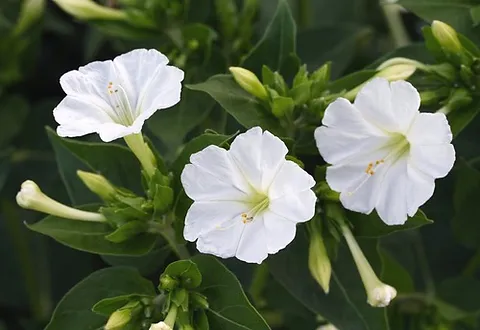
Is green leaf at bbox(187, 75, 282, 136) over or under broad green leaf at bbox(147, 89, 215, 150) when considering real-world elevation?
over

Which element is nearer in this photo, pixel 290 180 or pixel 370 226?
pixel 290 180

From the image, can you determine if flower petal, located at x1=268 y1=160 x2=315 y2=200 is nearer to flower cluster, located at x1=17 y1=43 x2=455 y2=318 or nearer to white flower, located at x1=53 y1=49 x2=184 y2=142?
flower cluster, located at x1=17 y1=43 x2=455 y2=318

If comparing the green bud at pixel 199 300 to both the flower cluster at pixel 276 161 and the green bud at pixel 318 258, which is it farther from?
the green bud at pixel 318 258

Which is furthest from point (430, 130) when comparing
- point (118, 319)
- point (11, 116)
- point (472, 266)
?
point (11, 116)

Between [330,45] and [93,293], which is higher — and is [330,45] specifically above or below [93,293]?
above

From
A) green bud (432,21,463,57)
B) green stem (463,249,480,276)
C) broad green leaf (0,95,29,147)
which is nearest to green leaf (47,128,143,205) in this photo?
broad green leaf (0,95,29,147)

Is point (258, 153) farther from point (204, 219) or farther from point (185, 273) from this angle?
point (185, 273)
